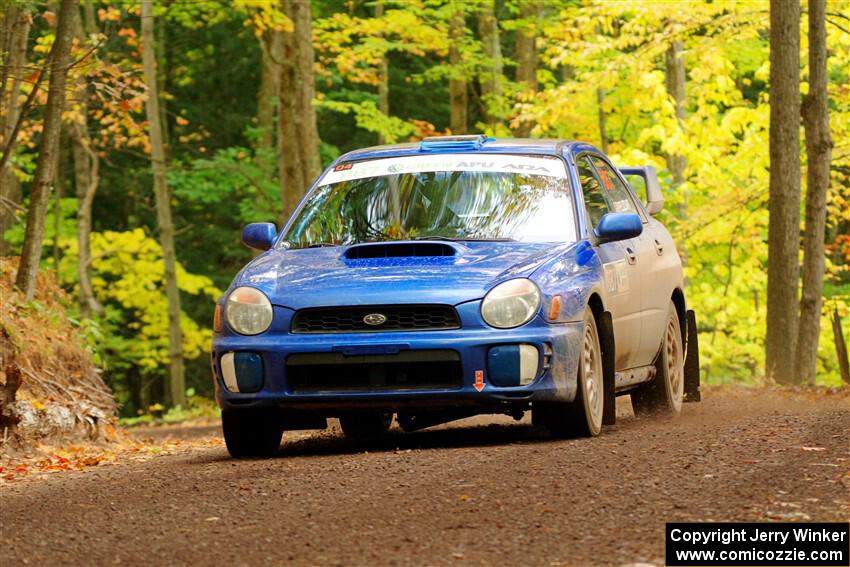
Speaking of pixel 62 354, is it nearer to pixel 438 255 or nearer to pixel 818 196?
pixel 438 255

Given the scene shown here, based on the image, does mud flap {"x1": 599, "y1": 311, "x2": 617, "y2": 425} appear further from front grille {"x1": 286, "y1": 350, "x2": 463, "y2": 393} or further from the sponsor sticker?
front grille {"x1": 286, "y1": 350, "x2": 463, "y2": 393}

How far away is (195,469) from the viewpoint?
28.3 ft

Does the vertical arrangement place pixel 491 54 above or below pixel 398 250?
above

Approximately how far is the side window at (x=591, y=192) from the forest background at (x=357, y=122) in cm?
638

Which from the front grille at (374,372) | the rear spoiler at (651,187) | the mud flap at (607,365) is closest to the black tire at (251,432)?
the front grille at (374,372)

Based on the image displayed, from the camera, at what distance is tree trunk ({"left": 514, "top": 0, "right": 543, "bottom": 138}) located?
32.4m

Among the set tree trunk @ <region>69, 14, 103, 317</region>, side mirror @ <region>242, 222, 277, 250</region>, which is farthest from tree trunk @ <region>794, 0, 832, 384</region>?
→ tree trunk @ <region>69, 14, 103, 317</region>

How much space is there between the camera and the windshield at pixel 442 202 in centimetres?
955

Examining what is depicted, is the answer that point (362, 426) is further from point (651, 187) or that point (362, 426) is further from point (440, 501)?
point (440, 501)

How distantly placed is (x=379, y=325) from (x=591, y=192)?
2.34 metres

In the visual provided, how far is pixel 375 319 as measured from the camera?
340 inches

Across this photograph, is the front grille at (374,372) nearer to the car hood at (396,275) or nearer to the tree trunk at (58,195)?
the car hood at (396,275)

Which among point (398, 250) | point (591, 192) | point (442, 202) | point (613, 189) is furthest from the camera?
point (613, 189)

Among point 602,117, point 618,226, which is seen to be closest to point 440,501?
point 618,226
